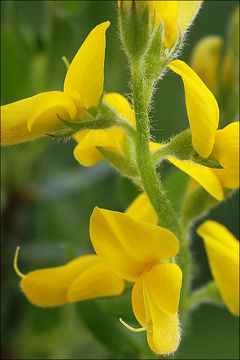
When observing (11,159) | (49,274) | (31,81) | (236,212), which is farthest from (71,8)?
(236,212)

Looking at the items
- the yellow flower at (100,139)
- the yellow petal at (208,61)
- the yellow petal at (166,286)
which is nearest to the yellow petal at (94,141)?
the yellow flower at (100,139)

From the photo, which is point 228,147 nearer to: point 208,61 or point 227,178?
point 227,178

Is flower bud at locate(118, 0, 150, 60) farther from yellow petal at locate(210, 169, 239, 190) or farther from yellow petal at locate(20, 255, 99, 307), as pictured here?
yellow petal at locate(20, 255, 99, 307)

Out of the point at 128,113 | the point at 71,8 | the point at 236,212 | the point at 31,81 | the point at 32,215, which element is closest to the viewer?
the point at 128,113

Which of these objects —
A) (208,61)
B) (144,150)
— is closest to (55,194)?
(208,61)

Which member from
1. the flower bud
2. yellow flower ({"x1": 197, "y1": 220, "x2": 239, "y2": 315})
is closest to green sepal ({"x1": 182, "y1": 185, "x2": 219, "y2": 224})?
yellow flower ({"x1": 197, "y1": 220, "x2": 239, "y2": 315})

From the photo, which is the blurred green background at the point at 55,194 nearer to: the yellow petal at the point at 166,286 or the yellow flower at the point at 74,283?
the yellow flower at the point at 74,283

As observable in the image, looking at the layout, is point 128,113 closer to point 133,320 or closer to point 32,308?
point 133,320
